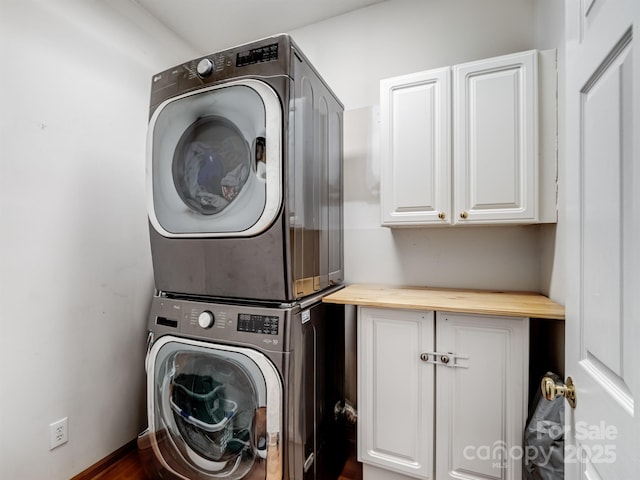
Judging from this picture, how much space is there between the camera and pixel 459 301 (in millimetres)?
1332

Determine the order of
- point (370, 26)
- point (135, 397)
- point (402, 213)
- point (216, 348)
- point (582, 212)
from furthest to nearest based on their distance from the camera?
point (370, 26) < point (135, 397) < point (402, 213) < point (216, 348) < point (582, 212)

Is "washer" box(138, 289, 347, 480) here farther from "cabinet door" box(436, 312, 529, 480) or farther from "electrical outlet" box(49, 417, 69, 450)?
"cabinet door" box(436, 312, 529, 480)

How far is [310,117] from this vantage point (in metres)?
1.40

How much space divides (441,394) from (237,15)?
2478 mm

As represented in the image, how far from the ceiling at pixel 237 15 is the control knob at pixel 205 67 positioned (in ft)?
A: 2.87

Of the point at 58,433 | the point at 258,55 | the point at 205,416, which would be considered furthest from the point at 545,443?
the point at 58,433

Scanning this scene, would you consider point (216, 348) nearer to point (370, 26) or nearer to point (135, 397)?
point (135, 397)

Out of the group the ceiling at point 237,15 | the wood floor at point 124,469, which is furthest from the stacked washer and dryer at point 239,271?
the ceiling at point 237,15

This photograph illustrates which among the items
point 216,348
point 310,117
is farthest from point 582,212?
point 216,348

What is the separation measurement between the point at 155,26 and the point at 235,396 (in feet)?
7.47

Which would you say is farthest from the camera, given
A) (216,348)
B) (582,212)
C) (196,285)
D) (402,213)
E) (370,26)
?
(370,26)

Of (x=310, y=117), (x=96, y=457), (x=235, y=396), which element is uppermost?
(x=310, y=117)

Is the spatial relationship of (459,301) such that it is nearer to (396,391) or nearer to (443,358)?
(443,358)

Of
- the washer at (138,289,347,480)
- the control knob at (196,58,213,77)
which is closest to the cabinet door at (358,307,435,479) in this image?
the washer at (138,289,347,480)
